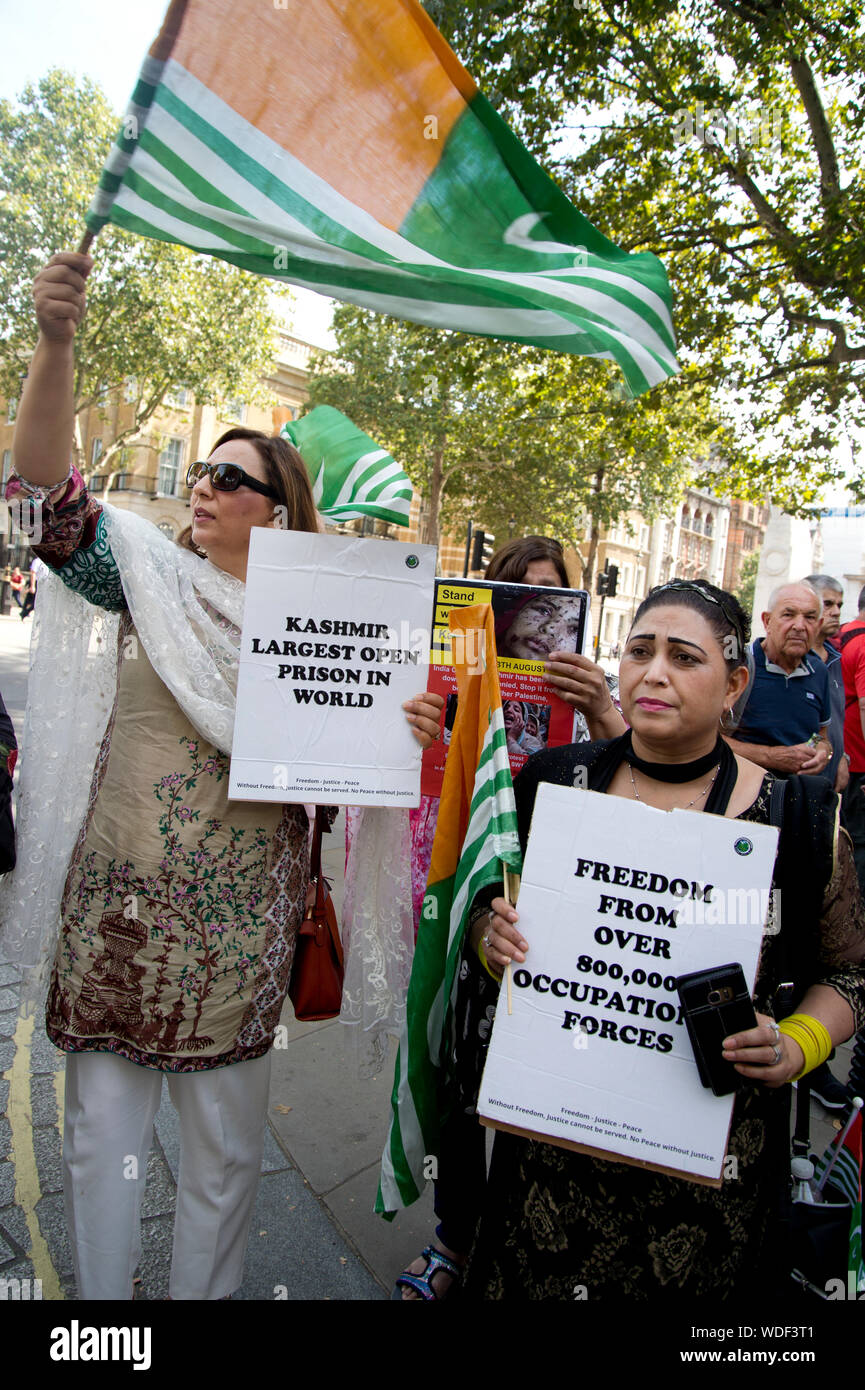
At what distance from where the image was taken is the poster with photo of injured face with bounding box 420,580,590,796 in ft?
7.57

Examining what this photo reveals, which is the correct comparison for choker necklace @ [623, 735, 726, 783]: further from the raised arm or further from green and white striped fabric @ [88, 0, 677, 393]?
the raised arm

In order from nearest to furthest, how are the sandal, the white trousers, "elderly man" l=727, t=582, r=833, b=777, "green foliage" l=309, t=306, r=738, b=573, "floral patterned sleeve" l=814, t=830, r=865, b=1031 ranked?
"floral patterned sleeve" l=814, t=830, r=865, b=1031 < the white trousers < the sandal < "elderly man" l=727, t=582, r=833, b=777 < "green foliage" l=309, t=306, r=738, b=573

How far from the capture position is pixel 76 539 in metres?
1.82

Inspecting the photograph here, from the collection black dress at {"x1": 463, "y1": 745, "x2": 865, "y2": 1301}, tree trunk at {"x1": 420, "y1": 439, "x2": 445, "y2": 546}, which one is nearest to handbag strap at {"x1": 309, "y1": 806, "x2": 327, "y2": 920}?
black dress at {"x1": 463, "y1": 745, "x2": 865, "y2": 1301}

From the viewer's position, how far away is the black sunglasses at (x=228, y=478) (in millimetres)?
1994

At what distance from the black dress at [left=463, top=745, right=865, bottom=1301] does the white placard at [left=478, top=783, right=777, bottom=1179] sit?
0.18m

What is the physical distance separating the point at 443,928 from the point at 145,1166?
0.83 m

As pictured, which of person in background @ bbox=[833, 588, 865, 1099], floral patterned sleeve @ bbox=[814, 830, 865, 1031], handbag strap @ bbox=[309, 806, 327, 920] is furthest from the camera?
person in background @ bbox=[833, 588, 865, 1099]

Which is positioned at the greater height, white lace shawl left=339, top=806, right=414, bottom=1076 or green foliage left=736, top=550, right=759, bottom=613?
green foliage left=736, top=550, right=759, bottom=613

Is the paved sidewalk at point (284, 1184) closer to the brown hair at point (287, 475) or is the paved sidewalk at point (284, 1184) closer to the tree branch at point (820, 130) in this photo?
the brown hair at point (287, 475)

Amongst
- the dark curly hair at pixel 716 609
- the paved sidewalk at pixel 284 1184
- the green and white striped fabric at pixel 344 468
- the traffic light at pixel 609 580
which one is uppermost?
the traffic light at pixel 609 580

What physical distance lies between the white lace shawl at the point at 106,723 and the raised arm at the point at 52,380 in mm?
255

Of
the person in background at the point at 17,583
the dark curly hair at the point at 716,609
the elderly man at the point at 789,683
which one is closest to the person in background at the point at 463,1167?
the dark curly hair at the point at 716,609

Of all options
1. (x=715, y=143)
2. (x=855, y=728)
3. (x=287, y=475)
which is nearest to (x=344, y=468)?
(x=287, y=475)
